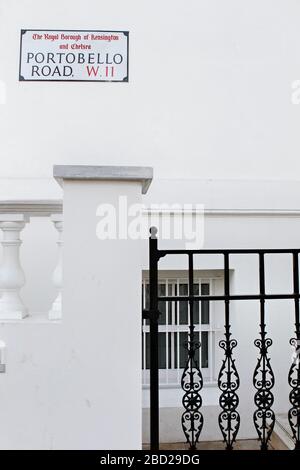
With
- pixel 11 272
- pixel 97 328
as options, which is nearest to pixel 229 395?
pixel 97 328

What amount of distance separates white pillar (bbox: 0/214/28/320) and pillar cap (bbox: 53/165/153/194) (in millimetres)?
334

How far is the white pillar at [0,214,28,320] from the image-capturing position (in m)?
1.80

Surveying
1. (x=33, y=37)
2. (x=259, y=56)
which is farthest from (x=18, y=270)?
(x=259, y=56)

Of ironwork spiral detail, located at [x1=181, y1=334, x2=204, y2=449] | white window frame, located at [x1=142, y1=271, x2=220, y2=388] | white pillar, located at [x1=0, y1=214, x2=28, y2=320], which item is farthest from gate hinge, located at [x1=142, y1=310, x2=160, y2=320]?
white window frame, located at [x1=142, y1=271, x2=220, y2=388]

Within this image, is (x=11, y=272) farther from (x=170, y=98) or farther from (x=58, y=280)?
(x=170, y=98)

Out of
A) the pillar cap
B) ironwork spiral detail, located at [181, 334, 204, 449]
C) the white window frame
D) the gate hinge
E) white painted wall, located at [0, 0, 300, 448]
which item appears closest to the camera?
the pillar cap

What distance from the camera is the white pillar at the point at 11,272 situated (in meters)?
1.80

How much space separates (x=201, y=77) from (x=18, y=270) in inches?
92.9

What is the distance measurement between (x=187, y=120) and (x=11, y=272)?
2.08 meters

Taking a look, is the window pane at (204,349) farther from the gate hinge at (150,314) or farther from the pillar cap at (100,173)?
the pillar cap at (100,173)

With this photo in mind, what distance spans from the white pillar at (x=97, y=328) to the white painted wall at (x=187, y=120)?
1387 mm

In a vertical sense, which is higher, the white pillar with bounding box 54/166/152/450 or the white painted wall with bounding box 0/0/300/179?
the white painted wall with bounding box 0/0/300/179

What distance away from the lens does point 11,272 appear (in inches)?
72.3

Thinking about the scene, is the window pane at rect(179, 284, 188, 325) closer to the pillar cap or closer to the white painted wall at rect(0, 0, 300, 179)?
the white painted wall at rect(0, 0, 300, 179)
